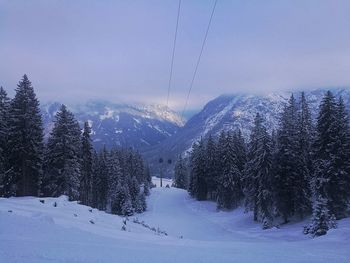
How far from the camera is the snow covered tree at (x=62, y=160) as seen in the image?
4797 cm

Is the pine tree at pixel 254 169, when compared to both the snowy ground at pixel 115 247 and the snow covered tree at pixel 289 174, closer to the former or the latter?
the snow covered tree at pixel 289 174

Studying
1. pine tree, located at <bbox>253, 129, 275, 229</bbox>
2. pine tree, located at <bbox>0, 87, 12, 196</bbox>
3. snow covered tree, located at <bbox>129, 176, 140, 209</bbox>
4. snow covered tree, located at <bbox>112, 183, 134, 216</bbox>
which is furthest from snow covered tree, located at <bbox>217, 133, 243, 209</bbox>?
pine tree, located at <bbox>0, 87, 12, 196</bbox>

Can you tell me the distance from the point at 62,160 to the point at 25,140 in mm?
5299

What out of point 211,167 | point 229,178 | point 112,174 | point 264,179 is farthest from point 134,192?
point 264,179

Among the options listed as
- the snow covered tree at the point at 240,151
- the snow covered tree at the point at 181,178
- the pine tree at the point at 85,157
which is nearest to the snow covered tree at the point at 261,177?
the snow covered tree at the point at 240,151

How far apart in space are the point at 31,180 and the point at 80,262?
3879 cm

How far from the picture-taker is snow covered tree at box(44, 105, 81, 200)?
157ft

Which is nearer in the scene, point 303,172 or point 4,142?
point 4,142

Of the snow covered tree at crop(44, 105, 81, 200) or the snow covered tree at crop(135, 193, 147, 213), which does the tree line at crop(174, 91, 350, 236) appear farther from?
the snow covered tree at crop(44, 105, 81, 200)

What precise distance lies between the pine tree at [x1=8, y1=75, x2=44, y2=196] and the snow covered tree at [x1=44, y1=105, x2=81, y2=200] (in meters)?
2.43

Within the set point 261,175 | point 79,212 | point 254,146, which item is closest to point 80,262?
point 79,212

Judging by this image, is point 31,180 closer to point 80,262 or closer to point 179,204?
point 80,262

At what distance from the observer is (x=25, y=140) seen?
44250 mm

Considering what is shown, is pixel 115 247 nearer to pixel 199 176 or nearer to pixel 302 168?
pixel 302 168
